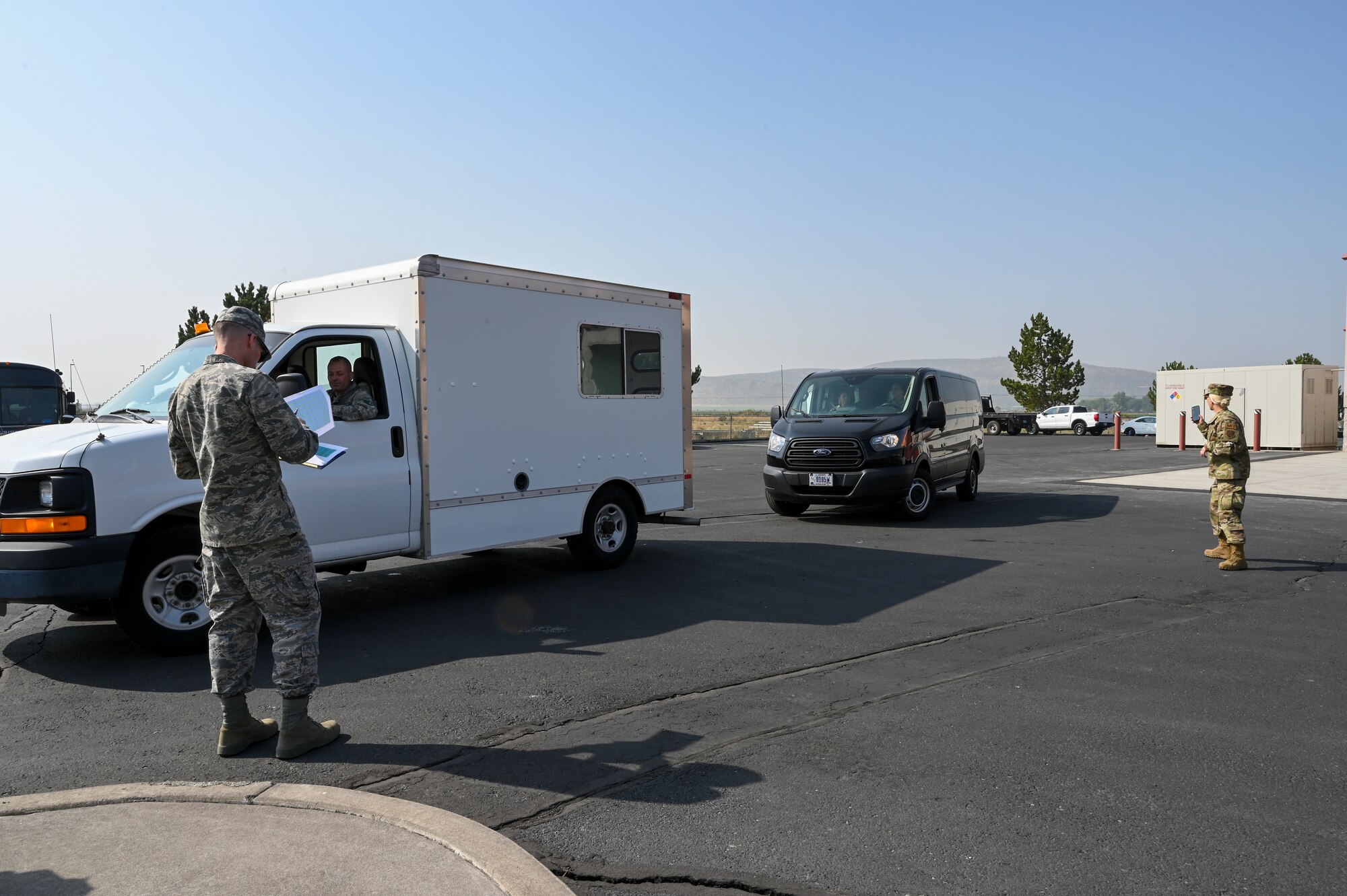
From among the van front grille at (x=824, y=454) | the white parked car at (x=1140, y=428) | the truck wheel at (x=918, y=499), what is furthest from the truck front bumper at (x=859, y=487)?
the white parked car at (x=1140, y=428)

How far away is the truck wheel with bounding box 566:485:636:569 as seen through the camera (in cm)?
953

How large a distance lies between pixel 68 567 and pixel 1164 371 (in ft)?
124

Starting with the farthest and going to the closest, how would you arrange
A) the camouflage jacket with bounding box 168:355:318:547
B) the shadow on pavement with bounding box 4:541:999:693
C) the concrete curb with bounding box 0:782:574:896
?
the shadow on pavement with bounding box 4:541:999:693
the camouflage jacket with bounding box 168:355:318:547
the concrete curb with bounding box 0:782:574:896

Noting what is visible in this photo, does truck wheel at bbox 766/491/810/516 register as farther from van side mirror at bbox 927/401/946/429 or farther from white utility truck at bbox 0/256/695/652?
white utility truck at bbox 0/256/695/652

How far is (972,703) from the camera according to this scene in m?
5.42

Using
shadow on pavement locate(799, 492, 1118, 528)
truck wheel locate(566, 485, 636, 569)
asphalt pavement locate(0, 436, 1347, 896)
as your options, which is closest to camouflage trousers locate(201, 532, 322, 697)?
asphalt pavement locate(0, 436, 1347, 896)

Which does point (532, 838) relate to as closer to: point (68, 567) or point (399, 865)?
point (399, 865)

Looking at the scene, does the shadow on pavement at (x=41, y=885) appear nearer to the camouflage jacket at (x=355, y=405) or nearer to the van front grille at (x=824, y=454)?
the camouflage jacket at (x=355, y=405)

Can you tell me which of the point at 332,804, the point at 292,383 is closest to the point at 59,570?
the point at 292,383

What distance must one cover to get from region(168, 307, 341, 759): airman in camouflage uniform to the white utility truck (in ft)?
3.53

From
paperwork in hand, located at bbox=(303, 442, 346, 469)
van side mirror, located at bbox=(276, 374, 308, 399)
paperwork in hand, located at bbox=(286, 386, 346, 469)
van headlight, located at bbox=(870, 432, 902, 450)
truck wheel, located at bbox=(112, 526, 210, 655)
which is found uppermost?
van side mirror, located at bbox=(276, 374, 308, 399)

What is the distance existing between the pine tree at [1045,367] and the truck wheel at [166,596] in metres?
76.4

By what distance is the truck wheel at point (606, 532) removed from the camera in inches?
375

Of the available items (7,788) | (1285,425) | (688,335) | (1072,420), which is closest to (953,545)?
(688,335)
